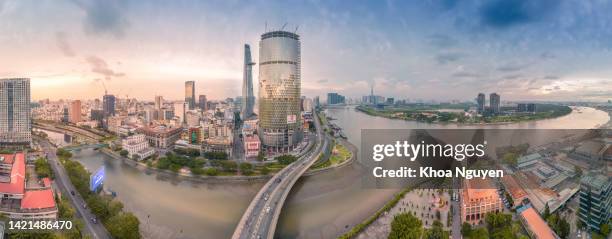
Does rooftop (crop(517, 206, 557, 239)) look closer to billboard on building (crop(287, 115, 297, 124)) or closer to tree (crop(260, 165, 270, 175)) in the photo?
tree (crop(260, 165, 270, 175))

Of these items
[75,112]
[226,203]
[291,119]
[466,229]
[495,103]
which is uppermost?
[495,103]

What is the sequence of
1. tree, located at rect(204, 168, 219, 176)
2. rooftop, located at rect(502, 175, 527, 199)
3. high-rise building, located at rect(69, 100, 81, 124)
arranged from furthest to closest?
high-rise building, located at rect(69, 100, 81, 124) < tree, located at rect(204, 168, 219, 176) < rooftop, located at rect(502, 175, 527, 199)

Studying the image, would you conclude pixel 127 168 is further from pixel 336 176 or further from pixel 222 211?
pixel 336 176

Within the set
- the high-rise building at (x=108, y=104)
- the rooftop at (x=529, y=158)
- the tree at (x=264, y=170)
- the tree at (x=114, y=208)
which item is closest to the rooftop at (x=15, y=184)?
the tree at (x=114, y=208)

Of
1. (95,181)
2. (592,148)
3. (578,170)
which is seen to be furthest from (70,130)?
(592,148)

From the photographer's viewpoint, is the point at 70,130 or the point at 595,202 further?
the point at 70,130

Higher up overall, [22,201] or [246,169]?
[22,201]

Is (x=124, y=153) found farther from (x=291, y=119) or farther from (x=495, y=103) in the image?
(x=495, y=103)

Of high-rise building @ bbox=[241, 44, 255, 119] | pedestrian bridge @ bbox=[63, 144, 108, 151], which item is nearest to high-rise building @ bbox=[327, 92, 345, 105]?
high-rise building @ bbox=[241, 44, 255, 119]
